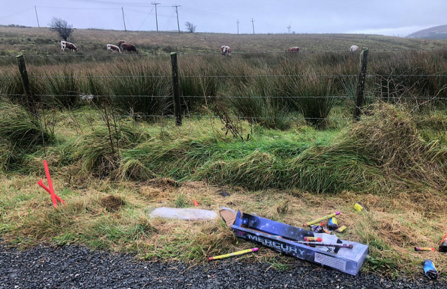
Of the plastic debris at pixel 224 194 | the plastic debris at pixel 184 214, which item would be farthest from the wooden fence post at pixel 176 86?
the plastic debris at pixel 184 214

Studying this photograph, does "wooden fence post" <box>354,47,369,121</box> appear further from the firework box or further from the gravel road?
the gravel road

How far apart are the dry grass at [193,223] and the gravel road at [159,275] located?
0.10m

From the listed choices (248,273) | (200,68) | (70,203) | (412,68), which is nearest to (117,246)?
(70,203)

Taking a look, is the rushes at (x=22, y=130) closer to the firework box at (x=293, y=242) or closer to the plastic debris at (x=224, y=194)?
the plastic debris at (x=224, y=194)

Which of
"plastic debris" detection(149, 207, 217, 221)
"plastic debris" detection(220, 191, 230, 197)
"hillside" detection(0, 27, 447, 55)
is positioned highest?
"hillside" detection(0, 27, 447, 55)

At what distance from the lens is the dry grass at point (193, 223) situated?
2.38 meters

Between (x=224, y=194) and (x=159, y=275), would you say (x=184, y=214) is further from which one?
(x=159, y=275)

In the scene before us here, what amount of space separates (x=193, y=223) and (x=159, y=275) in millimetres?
680

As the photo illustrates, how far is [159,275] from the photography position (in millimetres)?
2172

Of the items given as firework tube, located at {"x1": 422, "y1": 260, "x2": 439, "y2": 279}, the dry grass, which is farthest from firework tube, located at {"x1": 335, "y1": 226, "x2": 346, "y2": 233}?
Result: firework tube, located at {"x1": 422, "y1": 260, "x2": 439, "y2": 279}

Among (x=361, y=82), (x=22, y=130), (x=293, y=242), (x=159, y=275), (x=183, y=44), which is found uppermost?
(x=183, y=44)

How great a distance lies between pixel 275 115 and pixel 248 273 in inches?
123

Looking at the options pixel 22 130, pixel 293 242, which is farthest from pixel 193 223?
pixel 22 130

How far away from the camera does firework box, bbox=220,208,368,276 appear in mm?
2123
